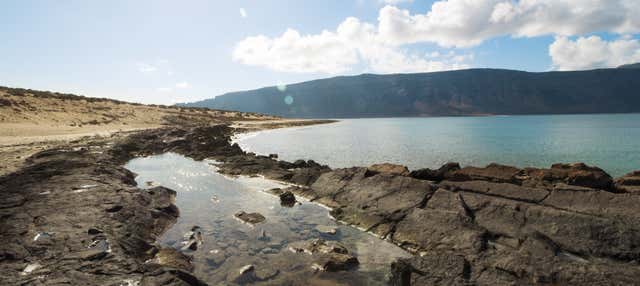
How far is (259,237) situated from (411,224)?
6.58 meters

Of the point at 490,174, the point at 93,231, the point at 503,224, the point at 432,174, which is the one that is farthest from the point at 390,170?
the point at 93,231

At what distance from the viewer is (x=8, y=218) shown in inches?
444

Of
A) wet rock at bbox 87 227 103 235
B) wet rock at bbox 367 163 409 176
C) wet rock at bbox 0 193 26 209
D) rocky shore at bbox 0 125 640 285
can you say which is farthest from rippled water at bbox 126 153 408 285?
wet rock at bbox 0 193 26 209

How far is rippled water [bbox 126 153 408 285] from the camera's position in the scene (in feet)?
33.4

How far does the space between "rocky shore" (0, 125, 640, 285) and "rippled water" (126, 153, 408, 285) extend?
34.7 inches

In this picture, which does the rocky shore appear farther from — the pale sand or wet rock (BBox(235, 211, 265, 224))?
the pale sand

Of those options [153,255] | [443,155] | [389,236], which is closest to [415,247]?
[389,236]

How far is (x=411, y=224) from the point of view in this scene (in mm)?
13656

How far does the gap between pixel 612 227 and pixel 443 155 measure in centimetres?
2995

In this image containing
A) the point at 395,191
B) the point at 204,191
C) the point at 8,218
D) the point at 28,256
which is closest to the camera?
the point at 28,256

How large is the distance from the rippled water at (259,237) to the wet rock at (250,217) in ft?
1.03

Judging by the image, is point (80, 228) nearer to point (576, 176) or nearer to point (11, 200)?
point (11, 200)

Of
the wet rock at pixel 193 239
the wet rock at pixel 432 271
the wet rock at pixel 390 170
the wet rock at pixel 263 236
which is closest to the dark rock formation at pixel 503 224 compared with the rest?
the wet rock at pixel 432 271

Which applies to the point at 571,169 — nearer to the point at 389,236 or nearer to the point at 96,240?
the point at 389,236
